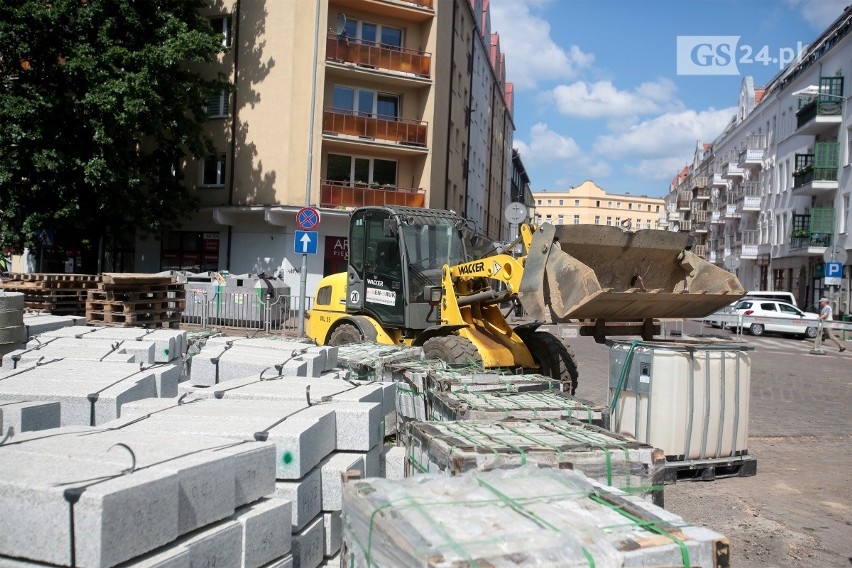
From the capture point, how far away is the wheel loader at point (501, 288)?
26.3ft

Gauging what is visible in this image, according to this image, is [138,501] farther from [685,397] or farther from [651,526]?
[685,397]

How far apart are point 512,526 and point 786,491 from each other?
211 inches

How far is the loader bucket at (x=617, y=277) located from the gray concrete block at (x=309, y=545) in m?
4.01

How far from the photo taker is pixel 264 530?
3756 millimetres

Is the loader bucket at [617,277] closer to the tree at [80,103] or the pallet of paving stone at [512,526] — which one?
the pallet of paving stone at [512,526]

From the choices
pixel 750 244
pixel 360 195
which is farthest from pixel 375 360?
pixel 750 244

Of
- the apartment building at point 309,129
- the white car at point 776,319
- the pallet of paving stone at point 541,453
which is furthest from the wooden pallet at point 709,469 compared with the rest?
the white car at point 776,319

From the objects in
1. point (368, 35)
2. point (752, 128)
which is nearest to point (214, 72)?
point (368, 35)

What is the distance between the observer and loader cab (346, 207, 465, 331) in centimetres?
1089

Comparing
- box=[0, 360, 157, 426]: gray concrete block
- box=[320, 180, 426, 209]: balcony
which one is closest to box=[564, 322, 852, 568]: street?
box=[0, 360, 157, 426]: gray concrete block

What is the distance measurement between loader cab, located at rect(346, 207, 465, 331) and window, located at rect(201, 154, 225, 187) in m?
20.0

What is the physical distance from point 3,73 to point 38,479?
83.4ft

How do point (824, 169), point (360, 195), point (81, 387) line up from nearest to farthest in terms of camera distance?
point (81, 387) → point (360, 195) → point (824, 169)

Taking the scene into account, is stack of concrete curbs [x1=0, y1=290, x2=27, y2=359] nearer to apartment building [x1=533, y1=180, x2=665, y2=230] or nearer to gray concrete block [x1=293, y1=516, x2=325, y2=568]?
gray concrete block [x1=293, y1=516, x2=325, y2=568]
